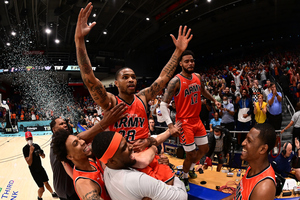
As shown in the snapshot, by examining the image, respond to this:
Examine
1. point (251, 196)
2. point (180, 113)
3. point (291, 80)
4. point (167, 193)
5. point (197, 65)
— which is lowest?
point (251, 196)

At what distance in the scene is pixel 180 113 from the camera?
3.74m

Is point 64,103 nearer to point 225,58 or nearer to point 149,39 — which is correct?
point 149,39

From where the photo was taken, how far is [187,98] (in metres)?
3.68

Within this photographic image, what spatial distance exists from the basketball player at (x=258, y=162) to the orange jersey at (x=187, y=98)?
1645mm

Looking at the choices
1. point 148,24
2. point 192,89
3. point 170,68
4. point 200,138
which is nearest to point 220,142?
point 200,138

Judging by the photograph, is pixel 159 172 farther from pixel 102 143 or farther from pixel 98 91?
pixel 98 91

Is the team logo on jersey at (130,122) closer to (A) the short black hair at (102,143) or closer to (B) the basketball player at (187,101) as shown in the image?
(A) the short black hair at (102,143)

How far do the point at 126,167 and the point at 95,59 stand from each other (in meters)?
25.1

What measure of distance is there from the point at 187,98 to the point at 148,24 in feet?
55.8

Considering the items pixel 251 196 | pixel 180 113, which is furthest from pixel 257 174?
pixel 180 113

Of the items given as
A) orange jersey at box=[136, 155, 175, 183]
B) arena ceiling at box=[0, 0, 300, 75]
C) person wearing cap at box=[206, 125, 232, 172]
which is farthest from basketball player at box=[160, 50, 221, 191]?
arena ceiling at box=[0, 0, 300, 75]

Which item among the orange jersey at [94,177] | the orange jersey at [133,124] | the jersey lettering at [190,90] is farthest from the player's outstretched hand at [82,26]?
the jersey lettering at [190,90]

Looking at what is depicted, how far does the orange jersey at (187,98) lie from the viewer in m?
3.66

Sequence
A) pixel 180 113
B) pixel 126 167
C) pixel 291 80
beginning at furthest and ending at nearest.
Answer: pixel 291 80
pixel 180 113
pixel 126 167
